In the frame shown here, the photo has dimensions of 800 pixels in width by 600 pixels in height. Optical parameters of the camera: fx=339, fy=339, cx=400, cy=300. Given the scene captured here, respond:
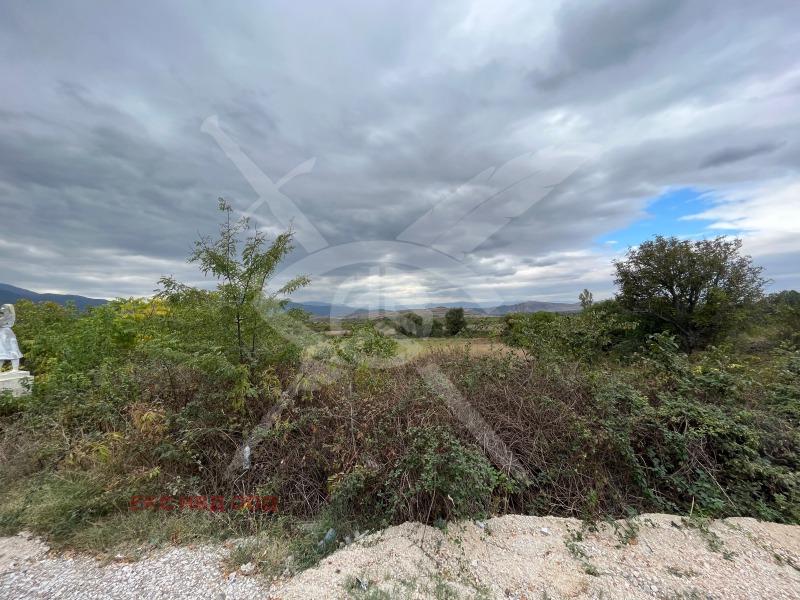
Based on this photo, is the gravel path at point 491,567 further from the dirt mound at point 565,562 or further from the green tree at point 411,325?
the green tree at point 411,325

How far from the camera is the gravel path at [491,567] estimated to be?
2.09 meters

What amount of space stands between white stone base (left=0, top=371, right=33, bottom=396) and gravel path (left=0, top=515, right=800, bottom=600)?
3761 mm

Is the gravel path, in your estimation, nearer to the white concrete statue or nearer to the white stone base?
the white stone base

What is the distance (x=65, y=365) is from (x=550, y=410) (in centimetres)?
664

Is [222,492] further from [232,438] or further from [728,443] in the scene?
[728,443]

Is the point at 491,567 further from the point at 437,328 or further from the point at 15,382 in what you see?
the point at 15,382

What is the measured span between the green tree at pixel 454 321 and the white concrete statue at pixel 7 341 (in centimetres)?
741

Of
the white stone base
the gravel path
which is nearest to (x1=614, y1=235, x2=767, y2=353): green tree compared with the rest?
the gravel path

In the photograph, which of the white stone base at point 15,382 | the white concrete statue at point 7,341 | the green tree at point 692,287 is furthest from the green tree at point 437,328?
the green tree at point 692,287

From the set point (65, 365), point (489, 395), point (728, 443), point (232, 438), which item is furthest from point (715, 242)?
point (65, 365)

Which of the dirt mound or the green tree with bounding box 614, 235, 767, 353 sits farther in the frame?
the green tree with bounding box 614, 235, 767, 353

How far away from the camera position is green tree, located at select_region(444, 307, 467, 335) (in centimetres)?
615

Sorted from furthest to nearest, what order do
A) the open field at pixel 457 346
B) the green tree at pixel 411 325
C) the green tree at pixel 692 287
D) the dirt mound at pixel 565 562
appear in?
the green tree at pixel 692 287 < the green tree at pixel 411 325 < the open field at pixel 457 346 < the dirt mound at pixel 565 562

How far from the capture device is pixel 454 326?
21.1 feet
